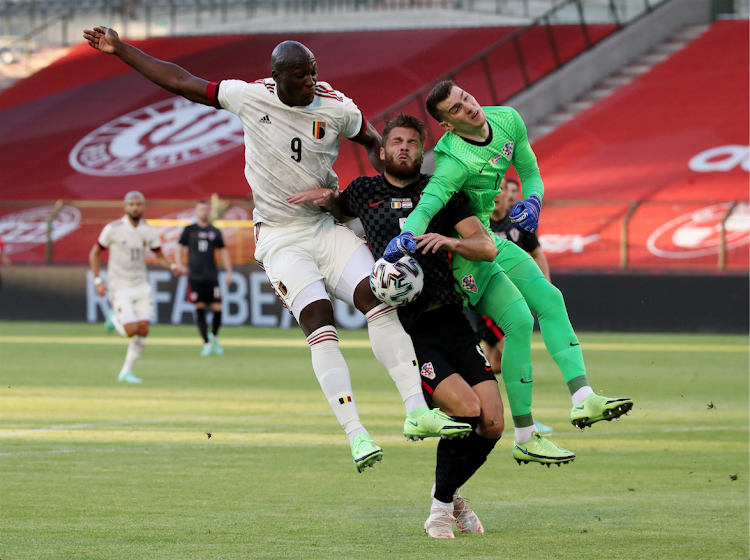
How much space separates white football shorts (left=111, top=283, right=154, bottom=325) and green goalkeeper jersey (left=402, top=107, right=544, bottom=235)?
979cm

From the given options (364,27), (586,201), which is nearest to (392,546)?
(586,201)

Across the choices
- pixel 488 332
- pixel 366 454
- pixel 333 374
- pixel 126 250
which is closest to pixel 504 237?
pixel 488 332

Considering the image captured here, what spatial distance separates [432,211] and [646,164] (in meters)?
23.0

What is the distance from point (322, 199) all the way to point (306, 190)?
17 centimetres

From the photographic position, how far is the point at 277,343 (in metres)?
21.7

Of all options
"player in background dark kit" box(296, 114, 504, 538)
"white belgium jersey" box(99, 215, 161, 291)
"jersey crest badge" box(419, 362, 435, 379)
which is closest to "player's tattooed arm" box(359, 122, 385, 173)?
"player in background dark kit" box(296, 114, 504, 538)

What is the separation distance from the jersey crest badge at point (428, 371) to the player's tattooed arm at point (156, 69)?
6.53ft

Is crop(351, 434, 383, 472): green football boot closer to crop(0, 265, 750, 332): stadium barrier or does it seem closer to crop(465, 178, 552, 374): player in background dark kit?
crop(465, 178, 552, 374): player in background dark kit

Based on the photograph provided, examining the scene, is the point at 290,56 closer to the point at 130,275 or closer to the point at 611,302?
the point at 130,275

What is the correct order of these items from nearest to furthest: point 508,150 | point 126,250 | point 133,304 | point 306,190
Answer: point 508,150 < point 306,190 < point 133,304 < point 126,250

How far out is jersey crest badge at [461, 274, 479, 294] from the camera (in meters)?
6.59

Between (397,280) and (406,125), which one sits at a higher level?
(406,125)

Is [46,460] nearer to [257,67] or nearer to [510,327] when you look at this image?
[510,327]

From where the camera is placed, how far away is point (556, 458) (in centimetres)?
644
